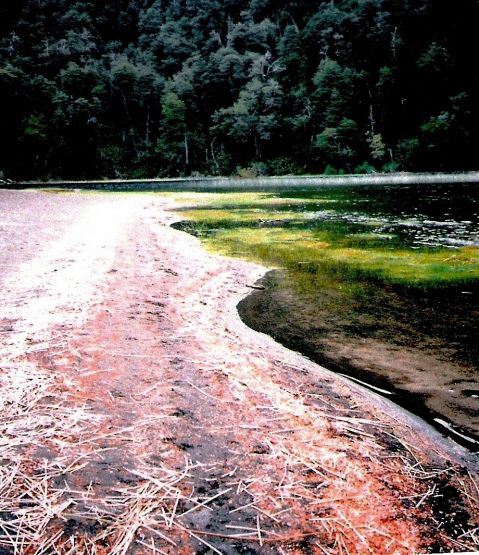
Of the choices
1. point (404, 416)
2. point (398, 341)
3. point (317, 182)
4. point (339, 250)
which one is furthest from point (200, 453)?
point (317, 182)

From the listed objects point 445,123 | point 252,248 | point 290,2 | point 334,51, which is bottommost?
point 252,248

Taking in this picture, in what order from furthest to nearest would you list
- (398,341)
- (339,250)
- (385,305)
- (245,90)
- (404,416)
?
(245,90) → (339,250) → (385,305) → (398,341) → (404,416)

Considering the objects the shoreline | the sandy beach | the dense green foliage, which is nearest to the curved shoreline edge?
the sandy beach

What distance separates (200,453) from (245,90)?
8437cm

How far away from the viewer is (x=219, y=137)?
81.2m

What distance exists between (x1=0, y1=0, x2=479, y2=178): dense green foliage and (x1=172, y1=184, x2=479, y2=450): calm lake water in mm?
54033

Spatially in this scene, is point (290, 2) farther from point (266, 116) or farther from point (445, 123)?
point (445, 123)

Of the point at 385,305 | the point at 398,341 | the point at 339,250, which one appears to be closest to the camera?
the point at 398,341

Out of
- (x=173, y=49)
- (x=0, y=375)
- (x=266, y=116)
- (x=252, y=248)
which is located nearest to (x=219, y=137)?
(x=266, y=116)

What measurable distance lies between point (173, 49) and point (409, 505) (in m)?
104

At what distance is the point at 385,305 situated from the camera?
6.38 meters

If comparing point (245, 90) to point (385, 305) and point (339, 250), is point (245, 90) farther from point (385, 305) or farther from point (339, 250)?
point (385, 305)

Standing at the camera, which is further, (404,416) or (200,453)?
(404,416)

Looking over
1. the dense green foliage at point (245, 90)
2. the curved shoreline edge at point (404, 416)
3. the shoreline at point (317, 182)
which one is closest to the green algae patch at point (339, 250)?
the curved shoreline edge at point (404, 416)
